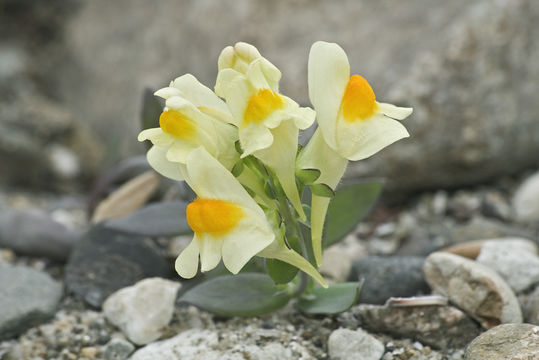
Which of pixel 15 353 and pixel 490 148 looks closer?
pixel 15 353

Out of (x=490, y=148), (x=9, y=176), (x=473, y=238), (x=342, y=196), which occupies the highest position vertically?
(x=9, y=176)

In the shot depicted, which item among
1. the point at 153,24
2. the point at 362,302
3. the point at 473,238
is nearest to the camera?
the point at 362,302

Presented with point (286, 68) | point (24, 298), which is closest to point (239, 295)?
point (24, 298)

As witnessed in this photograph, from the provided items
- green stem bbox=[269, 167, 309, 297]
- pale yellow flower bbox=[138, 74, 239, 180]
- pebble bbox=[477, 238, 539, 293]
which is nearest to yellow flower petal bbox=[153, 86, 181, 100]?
pale yellow flower bbox=[138, 74, 239, 180]

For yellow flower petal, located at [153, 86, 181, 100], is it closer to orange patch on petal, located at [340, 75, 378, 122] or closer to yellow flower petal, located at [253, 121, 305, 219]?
yellow flower petal, located at [253, 121, 305, 219]

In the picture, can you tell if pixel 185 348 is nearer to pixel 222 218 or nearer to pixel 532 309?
pixel 222 218

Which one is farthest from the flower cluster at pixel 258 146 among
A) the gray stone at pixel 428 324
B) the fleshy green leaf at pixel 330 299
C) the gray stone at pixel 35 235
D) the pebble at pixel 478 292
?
the gray stone at pixel 35 235

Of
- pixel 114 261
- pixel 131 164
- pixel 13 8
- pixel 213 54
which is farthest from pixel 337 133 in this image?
pixel 13 8

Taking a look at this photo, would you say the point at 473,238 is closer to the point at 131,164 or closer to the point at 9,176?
the point at 131,164
